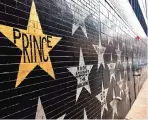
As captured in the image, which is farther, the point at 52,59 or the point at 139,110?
the point at 139,110

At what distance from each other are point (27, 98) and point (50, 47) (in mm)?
820

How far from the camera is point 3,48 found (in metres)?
2.33

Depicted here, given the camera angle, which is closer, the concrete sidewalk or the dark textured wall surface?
the dark textured wall surface

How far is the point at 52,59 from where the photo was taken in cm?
328

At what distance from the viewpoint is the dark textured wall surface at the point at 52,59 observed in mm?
2436

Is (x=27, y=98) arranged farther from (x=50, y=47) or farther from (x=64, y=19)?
(x=64, y=19)

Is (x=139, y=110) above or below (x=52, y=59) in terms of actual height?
below

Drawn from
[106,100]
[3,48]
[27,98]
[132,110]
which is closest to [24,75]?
[27,98]

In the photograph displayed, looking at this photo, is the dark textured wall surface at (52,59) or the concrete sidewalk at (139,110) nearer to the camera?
the dark textured wall surface at (52,59)

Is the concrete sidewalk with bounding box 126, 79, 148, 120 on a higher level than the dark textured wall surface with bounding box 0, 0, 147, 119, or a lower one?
lower

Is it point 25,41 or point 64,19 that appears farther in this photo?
point 64,19

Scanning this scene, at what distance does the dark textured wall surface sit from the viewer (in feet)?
7.99

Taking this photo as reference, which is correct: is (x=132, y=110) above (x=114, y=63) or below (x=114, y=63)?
below

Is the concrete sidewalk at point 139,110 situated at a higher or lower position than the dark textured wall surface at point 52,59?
lower
